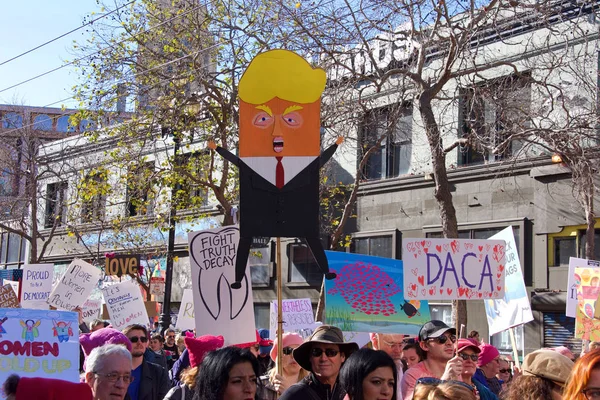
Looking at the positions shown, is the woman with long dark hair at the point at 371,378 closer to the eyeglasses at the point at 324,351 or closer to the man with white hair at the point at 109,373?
the eyeglasses at the point at 324,351

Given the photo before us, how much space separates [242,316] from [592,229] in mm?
11453

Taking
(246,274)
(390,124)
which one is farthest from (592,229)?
(246,274)

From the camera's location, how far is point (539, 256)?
20.8 m

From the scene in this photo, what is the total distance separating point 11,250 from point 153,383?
39226 millimetres

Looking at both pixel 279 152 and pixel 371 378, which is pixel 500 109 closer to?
pixel 279 152

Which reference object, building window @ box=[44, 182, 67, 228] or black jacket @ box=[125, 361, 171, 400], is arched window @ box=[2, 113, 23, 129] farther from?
black jacket @ box=[125, 361, 171, 400]

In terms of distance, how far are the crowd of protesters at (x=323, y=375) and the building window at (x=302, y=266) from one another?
1870cm

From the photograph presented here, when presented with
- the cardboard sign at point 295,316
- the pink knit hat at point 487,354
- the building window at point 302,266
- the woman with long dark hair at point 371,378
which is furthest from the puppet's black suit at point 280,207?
the building window at point 302,266

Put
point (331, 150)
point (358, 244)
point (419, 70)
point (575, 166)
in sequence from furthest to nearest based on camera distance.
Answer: point (358, 244), point (575, 166), point (419, 70), point (331, 150)

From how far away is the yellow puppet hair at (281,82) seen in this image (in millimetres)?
7133

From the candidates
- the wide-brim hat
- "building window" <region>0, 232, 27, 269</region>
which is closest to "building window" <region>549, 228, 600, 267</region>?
the wide-brim hat

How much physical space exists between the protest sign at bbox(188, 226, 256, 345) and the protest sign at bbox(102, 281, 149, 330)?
5.72m

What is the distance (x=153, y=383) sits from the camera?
748cm

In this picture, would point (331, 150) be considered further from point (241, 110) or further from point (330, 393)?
point (330, 393)
